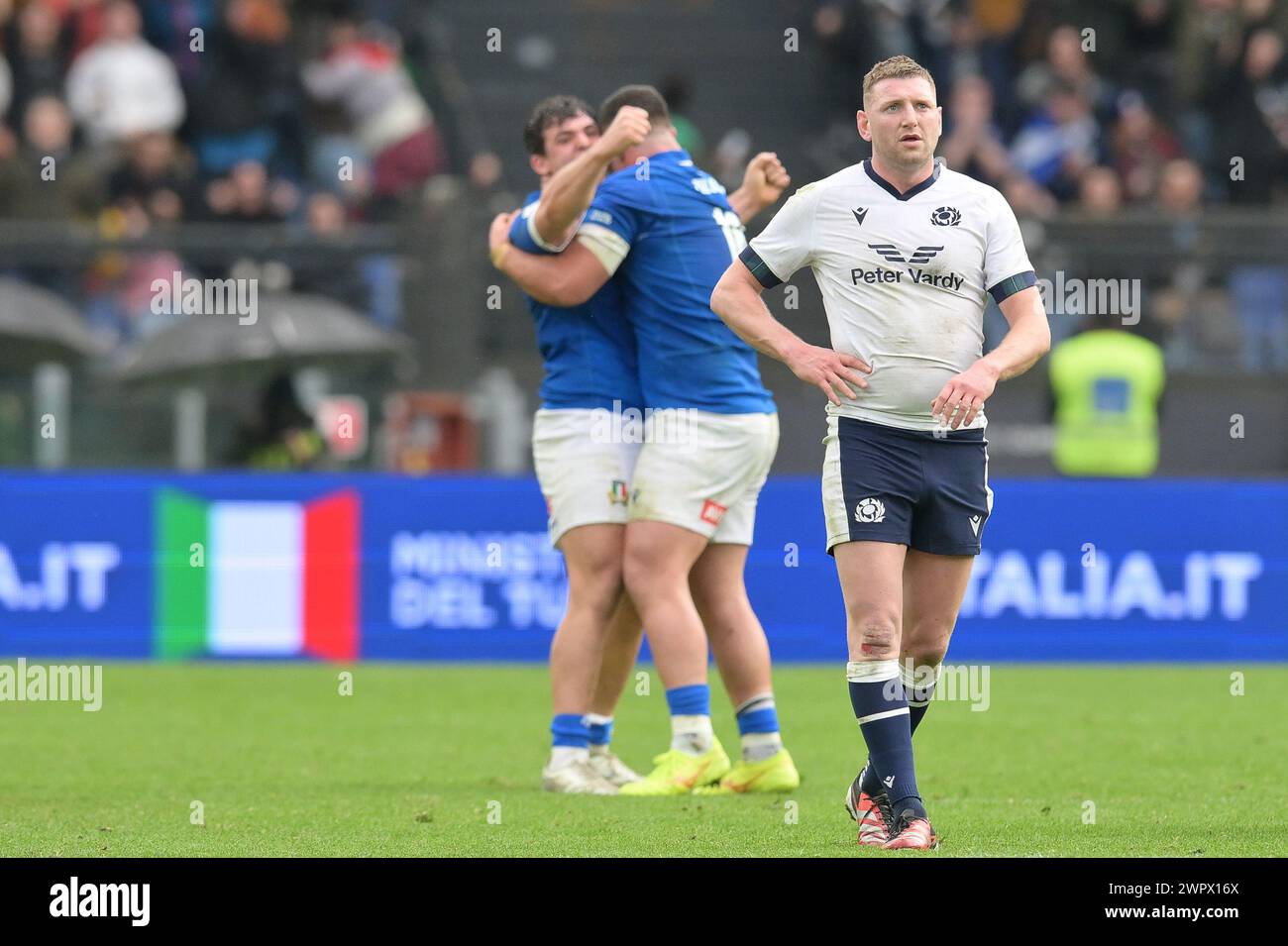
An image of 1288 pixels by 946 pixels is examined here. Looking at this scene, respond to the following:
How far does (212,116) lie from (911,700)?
1295 centimetres

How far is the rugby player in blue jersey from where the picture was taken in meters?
9.01

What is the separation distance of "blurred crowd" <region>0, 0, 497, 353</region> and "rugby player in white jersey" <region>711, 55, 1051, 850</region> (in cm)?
1014

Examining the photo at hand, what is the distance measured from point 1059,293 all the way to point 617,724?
17.5ft

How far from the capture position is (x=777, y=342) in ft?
24.2

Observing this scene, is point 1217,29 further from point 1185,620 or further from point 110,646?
point 110,646

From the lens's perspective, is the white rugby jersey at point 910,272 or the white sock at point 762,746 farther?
the white sock at point 762,746

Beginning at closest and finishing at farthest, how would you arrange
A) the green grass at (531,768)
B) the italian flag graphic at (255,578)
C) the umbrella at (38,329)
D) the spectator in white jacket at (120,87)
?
the green grass at (531,768), the italian flag graphic at (255,578), the umbrella at (38,329), the spectator in white jacket at (120,87)

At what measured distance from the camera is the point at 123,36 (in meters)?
19.4

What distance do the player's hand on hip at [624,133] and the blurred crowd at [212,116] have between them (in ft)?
28.3

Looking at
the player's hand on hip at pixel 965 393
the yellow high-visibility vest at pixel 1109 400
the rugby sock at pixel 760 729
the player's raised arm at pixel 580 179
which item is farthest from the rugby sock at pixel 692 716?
the yellow high-visibility vest at pixel 1109 400

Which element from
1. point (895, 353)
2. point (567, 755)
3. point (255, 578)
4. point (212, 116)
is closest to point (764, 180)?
point (895, 353)

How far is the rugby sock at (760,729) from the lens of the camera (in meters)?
9.09

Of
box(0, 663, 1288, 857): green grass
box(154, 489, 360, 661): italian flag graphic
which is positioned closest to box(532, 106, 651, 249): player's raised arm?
box(0, 663, 1288, 857): green grass

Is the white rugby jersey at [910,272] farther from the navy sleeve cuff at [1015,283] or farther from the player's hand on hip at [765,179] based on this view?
the player's hand on hip at [765,179]
